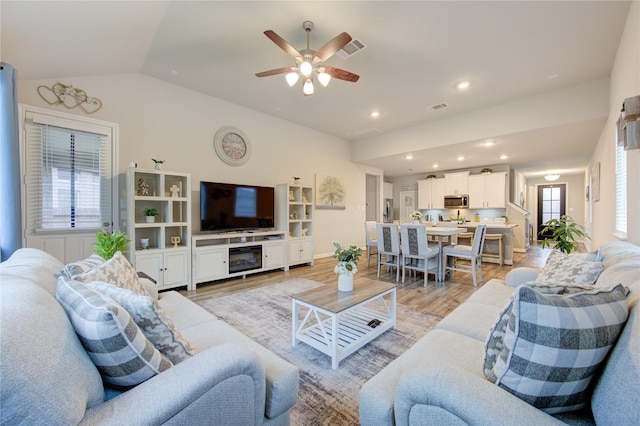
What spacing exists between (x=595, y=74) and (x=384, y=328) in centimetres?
465

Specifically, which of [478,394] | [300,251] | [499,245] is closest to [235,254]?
[300,251]

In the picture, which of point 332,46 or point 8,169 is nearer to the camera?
point 8,169

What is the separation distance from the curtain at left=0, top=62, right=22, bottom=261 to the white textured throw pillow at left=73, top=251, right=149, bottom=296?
1506mm

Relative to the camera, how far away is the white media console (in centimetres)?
401

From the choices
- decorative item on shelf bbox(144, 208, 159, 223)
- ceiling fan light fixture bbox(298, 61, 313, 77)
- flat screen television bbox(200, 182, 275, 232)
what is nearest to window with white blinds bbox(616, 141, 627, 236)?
ceiling fan light fixture bbox(298, 61, 313, 77)

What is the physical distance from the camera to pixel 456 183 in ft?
25.9

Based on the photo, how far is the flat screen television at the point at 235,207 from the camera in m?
4.29

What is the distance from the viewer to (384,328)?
244 cm

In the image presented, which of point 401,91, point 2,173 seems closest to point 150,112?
point 2,173

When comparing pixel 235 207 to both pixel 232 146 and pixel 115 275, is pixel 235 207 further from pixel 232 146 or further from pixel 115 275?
pixel 115 275

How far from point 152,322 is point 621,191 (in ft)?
14.9

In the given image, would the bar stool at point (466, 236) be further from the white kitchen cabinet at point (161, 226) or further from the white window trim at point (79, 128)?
the white window trim at point (79, 128)

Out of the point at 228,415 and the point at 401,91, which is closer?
the point at 228,415

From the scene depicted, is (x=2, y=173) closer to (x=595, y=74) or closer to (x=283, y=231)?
(x=283, y=231)
